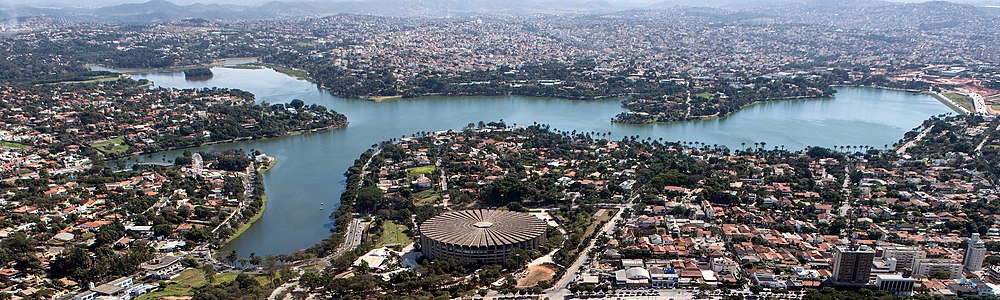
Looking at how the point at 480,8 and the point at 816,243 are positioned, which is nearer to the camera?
the point at 816,243

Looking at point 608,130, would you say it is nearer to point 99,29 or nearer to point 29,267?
point 29,267

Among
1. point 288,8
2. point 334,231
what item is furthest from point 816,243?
point 288,8

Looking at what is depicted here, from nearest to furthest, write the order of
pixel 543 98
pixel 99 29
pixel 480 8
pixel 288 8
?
pixel 543 98
pixel 99 29
pixel 288 8
pixel 480 8

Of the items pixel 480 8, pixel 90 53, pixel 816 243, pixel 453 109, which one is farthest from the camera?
pixel 480 8

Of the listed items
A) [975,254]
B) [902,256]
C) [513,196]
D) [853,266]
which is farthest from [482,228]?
[975,254]

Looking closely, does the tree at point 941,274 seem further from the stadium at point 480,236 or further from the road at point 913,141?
the road at point 913,141

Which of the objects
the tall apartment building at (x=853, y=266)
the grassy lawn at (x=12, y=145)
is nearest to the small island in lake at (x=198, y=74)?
the grassy lawn at (x=12, y=145)

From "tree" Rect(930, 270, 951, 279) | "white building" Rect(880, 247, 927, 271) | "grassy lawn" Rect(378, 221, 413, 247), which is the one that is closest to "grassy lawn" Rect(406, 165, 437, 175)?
"grassy lawn" Rect(378, 221, 413, 247)
